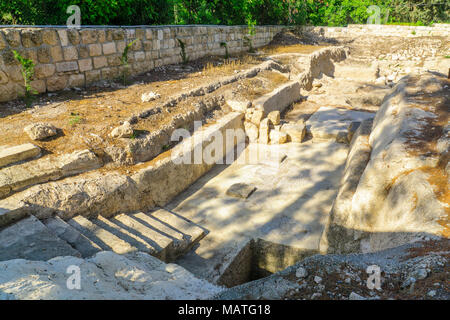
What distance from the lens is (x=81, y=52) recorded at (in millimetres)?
6484

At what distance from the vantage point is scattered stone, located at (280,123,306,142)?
7.16 meters

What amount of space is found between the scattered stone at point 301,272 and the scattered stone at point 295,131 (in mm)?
5664

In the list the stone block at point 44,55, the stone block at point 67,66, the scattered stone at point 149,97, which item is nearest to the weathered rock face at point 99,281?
the scattered stone at point 149,97

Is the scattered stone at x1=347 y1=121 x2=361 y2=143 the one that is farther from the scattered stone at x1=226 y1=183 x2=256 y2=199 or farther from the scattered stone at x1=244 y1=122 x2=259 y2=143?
the scattered stone at x1=226 y1=183 x2=256 y2=199

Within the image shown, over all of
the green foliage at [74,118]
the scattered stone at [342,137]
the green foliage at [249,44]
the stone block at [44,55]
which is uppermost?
the green foliage at [249,44]

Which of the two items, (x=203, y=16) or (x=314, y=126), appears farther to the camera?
(x=203, y=16)

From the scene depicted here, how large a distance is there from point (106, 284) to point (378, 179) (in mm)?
2760

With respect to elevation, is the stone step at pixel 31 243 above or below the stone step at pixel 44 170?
below

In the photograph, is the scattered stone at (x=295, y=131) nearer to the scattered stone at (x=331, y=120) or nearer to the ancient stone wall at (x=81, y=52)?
the scattered stone at (x=331, y=120)

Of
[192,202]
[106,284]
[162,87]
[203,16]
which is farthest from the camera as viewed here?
[203,16]

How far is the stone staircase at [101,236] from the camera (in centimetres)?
271
